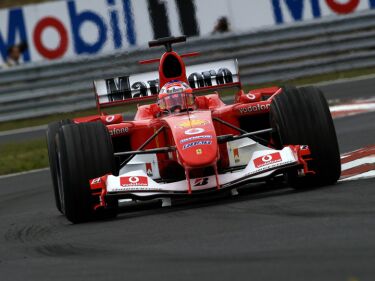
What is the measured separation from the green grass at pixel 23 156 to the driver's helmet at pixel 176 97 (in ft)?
15.5

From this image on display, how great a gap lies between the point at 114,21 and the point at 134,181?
11815 millimetres

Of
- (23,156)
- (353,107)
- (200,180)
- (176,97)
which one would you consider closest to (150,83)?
(176,97)

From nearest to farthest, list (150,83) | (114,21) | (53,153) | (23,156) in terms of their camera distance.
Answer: (53,153) < (150,83) < (23,156) < (114,21)

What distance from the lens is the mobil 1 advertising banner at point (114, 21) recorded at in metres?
20.5

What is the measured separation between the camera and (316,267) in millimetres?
5477

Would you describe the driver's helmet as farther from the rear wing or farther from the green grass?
the green grass

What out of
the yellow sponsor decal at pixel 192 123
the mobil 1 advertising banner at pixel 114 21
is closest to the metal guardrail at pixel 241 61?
the mobil 1 advertising banner at pixel 114 21

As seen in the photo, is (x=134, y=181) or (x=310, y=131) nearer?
(x=134, y=181)

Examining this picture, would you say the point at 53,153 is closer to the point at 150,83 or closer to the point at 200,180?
the point at 200,180

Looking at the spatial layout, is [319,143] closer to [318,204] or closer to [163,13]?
[318,204]

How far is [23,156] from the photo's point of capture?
52.2 ft

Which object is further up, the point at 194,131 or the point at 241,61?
the point at 194,131

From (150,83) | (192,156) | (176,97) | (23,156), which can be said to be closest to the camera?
(192,156)

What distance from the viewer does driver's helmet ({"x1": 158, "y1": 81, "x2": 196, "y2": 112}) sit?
10328 mm
